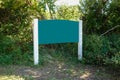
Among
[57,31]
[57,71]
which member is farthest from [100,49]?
[57,71]

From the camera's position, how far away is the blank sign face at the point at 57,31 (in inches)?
300

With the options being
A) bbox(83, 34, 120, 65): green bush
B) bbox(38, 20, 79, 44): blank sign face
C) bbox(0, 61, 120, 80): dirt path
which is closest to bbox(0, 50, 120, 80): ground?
bbox(0, 61, 120, 80): dirt path

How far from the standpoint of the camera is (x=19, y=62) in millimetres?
7566

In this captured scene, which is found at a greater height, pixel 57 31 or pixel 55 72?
pixel 57 31

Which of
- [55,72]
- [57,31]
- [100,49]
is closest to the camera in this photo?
[55,72]

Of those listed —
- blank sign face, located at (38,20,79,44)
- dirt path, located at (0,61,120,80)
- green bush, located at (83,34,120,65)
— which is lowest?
dirt path, located at (0,61,120,80)

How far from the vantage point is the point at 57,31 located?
783cm

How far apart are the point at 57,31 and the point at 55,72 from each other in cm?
139

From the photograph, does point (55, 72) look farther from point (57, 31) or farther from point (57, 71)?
point (57, 31)

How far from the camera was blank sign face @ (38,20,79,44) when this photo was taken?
300 inches

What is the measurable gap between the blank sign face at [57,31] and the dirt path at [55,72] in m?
0.72

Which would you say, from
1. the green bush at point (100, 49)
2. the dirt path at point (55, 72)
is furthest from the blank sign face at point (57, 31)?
the dirt path at point (55, 72)

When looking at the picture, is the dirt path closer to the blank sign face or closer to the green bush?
the green bush

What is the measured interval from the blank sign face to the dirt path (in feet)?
2.36
